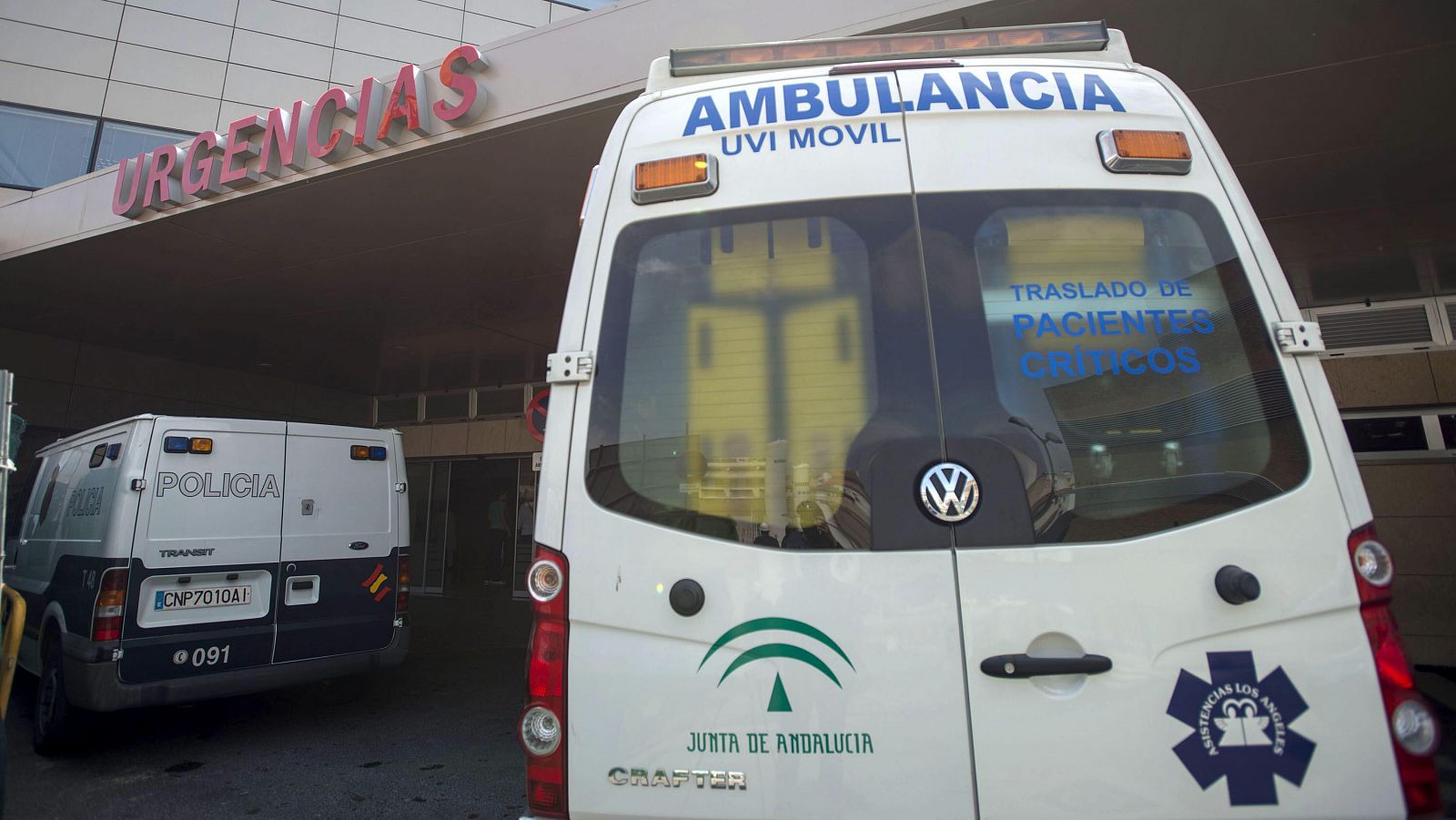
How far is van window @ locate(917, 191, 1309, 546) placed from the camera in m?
1.81

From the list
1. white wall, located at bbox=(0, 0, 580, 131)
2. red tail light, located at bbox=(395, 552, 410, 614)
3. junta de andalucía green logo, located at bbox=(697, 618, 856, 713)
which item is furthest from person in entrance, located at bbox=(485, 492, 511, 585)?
junta de andalucía green logo, located at bbox=(697, 618, 856, 713)

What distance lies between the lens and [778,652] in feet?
5.80

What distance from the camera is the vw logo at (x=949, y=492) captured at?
1795mm

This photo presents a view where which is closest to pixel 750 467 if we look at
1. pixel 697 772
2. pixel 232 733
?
pixel 697 772

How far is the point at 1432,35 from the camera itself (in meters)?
4.94

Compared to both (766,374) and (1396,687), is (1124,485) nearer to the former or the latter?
(1396,687)

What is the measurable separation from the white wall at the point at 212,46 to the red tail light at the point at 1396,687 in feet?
51.8

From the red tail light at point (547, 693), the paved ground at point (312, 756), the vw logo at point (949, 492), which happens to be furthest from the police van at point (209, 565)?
the vw logo at point (949, 492)

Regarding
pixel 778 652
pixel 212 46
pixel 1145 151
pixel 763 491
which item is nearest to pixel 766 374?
pixel 763 491

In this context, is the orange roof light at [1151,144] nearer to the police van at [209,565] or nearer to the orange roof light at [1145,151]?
the orange roof light at [1145,151]

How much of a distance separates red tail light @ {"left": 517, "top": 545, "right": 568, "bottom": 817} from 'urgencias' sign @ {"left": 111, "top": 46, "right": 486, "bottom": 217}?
5791 mm

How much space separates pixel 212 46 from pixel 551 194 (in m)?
12.6

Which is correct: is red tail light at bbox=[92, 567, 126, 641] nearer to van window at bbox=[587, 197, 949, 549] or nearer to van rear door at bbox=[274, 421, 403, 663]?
van rear door at bbox=[274, 421, 403, 663]

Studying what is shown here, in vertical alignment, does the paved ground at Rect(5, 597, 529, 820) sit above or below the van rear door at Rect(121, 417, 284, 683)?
below
